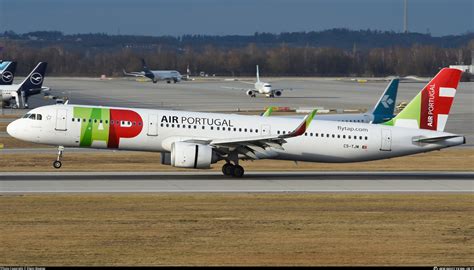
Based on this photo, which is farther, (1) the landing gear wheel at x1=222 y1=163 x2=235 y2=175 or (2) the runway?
(1) the landing gear wheel at x1=222 y1=163 x2=235 y2=175

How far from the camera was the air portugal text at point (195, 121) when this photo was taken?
144 feet

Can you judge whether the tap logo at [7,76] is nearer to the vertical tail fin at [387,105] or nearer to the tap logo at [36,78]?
the tap logo at [36,78]

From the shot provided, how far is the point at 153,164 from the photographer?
51.8 m

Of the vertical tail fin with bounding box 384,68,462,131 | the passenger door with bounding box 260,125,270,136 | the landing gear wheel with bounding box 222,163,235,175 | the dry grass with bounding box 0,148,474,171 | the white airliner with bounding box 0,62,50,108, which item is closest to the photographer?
the landing gear wheel with bounding box 222,163,235,175

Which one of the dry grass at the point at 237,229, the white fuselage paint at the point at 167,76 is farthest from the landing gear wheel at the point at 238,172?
the white fuselage paint at the point at 167,76

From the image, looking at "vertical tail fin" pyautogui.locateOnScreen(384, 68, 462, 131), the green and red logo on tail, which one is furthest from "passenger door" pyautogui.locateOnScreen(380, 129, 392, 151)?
the green and red logo on tail

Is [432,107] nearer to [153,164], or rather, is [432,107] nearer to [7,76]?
[153,164]

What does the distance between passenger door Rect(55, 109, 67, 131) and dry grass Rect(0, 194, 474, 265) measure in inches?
268

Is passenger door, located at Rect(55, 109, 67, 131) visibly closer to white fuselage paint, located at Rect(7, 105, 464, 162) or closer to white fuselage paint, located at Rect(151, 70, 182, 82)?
white fuselage paint, located at Rect(7, 105, 464, 162)

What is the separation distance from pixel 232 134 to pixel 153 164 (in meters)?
8.50

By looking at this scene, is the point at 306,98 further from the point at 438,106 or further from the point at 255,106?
the point at 438,106

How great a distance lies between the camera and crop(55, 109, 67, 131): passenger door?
142 ft

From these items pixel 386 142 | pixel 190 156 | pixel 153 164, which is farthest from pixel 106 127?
pixel 386 142

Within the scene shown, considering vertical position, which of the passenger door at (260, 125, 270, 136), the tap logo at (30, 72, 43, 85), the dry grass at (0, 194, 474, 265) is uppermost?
the passenger door at (260, 125, 270, 136)
